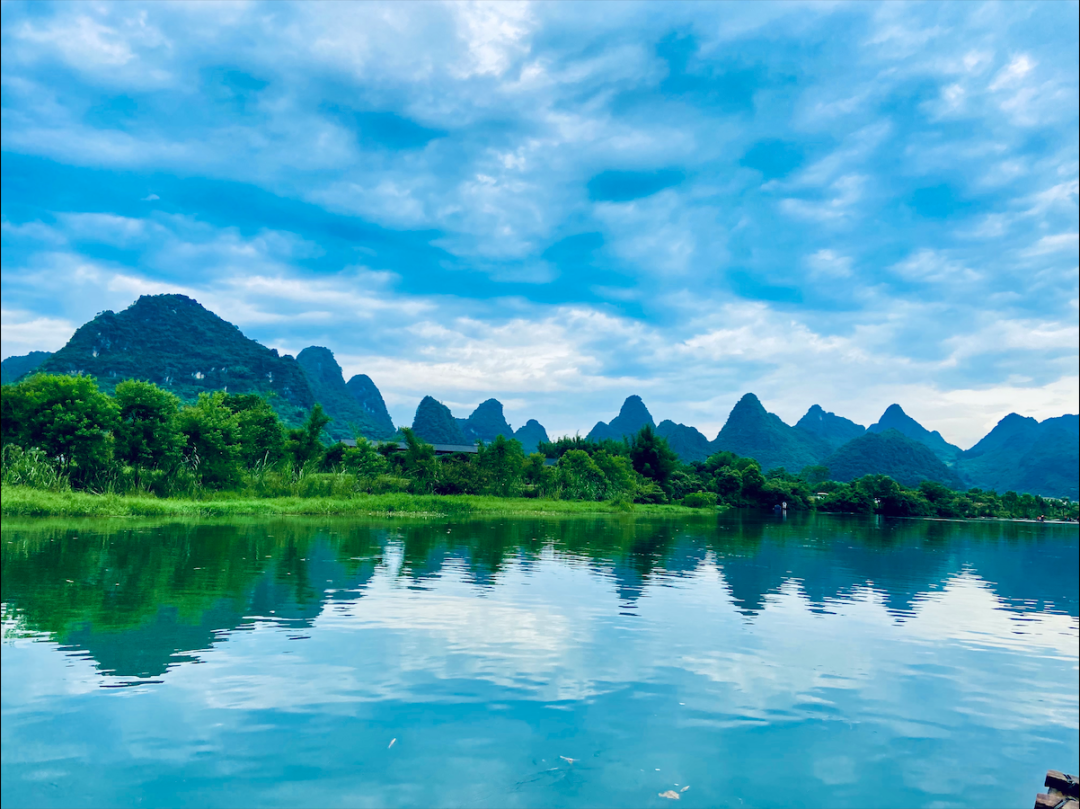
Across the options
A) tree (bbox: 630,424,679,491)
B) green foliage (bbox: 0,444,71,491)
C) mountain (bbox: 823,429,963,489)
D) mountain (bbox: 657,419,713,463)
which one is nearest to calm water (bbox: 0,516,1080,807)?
green foliage (bbox: 0,444,71,491)

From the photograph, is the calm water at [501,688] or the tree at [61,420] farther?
the tree at [61,420]

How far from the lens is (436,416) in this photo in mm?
119125

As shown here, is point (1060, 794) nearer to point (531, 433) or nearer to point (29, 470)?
point (29, 470)

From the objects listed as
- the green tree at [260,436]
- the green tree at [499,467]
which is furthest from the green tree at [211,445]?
the green tree at [499,467]

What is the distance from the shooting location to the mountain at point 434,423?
117850 mm

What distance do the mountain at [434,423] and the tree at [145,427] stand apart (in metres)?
88.0

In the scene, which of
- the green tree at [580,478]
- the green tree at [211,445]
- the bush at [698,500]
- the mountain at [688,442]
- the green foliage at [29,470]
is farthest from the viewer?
the mountain at [688,442]

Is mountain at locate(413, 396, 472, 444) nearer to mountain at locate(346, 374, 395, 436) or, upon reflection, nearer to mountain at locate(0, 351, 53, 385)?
mountain at locate(346, 374, 395, 436)

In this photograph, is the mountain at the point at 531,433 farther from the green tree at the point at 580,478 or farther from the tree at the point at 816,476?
the green tree at the point at 580,478

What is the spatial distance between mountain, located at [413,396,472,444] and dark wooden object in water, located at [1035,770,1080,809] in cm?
11380

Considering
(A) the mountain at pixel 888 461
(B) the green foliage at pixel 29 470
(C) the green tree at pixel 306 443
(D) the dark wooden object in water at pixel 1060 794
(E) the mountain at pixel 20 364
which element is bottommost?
(D) the dark wooden object in water at pixel 1060 794

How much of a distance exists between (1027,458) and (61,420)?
6628 inches

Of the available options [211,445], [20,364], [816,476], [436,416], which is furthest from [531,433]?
[211,445]

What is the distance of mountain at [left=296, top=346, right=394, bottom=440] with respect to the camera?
115500 millimetres
